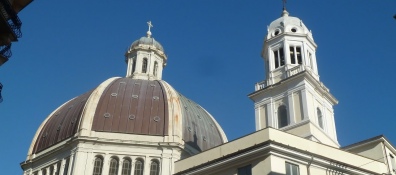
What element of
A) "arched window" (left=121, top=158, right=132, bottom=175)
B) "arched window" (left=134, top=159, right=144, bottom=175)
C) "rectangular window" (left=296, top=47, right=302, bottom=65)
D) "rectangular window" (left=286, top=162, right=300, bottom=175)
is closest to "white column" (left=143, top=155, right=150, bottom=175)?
"arched window" (left=134, top=159, right=144, bottom=175)

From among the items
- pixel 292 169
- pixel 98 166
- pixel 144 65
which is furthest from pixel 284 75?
pixel 144 65

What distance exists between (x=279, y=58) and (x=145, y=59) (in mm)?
29285

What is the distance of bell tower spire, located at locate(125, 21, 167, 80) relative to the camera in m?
61.2

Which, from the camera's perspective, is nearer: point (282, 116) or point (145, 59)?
point (282, 116)

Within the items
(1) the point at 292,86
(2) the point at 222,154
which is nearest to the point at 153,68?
(1) the point at 292,86

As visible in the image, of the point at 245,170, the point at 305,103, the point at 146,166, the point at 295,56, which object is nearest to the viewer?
the point at 245,170

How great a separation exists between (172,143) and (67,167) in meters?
9.42

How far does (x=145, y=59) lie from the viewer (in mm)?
63219

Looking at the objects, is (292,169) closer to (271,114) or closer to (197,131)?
(271,114)

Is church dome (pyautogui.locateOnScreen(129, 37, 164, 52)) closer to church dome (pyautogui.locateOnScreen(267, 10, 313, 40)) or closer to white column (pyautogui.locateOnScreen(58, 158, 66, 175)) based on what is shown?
white column (pyautogui.locateOnScreen(58, 158, 66, 175))

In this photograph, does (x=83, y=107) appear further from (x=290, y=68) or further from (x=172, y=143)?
(x=290, y=68)

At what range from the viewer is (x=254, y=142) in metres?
22.6

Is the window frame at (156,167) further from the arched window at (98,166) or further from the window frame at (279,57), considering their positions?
the window frame at (279,57)

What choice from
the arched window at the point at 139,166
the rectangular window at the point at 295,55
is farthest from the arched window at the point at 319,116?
the arched window at the point at 139,166
